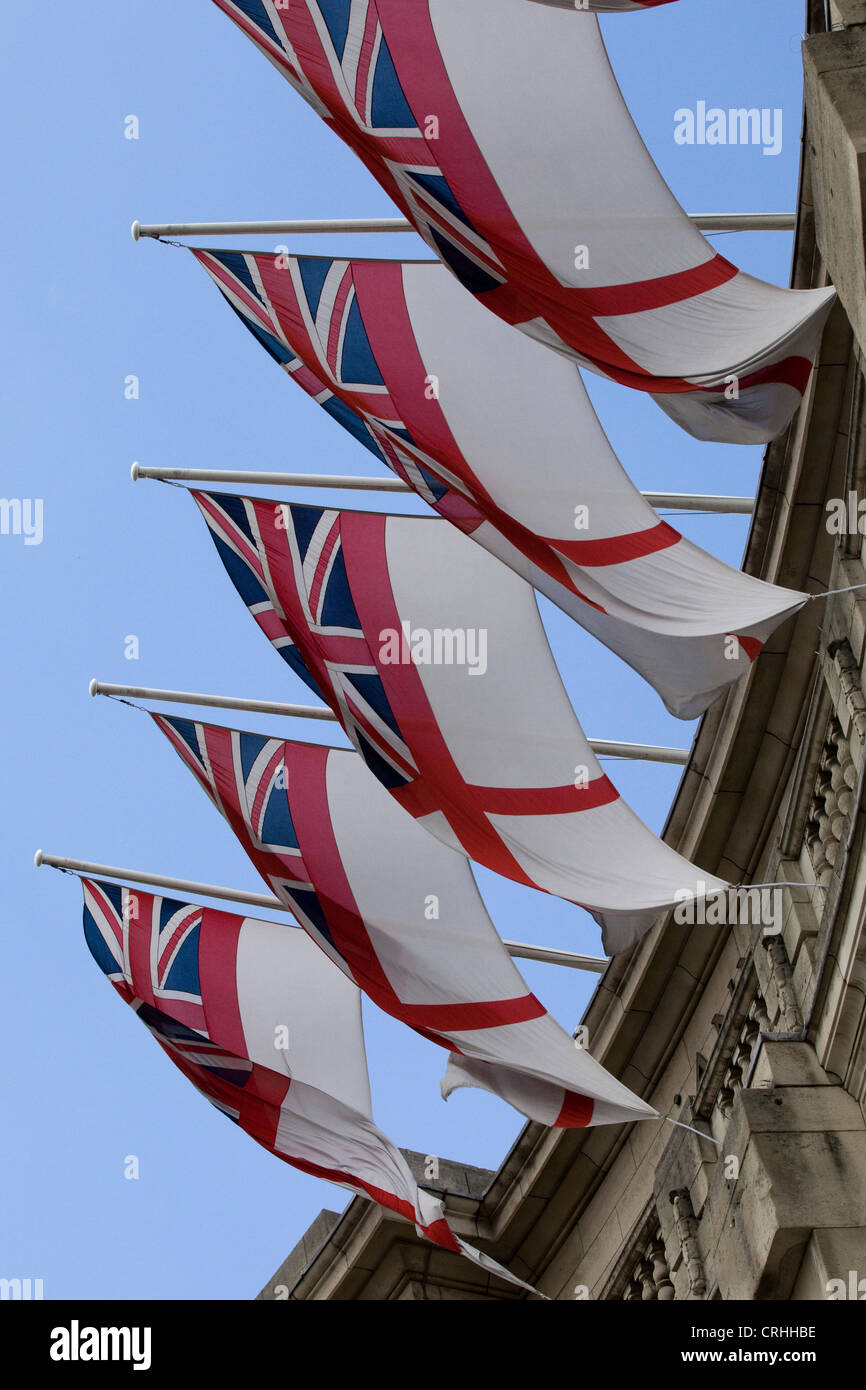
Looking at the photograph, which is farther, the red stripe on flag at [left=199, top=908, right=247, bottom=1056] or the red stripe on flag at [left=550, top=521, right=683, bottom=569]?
the red stripe on flag at [left=199, top=908, right=247, bottom=1056]

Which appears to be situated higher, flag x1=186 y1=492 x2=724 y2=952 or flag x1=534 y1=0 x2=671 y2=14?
flag x1=534 y1=0 x2=671 y2=14

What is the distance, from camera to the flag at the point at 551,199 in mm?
13047

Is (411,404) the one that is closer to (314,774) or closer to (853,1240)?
(314,774)

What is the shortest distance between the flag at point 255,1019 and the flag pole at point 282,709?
2172 mm

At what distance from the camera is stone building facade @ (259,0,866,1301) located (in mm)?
11164

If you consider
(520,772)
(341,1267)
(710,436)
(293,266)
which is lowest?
(341,1267)

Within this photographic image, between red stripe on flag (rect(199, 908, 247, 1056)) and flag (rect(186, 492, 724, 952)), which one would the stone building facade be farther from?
red stripe on flag (rect(199, 908, 247, 1056))

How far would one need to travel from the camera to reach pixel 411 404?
1556 cm

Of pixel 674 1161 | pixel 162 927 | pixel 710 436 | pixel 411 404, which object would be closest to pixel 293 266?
pixel 411 404

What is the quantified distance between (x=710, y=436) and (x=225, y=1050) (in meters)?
7.62

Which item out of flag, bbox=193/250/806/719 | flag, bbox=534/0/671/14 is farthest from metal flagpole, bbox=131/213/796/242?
flag, bbox=534/0/671/14

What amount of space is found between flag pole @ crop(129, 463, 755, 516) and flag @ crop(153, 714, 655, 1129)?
9.04 feet

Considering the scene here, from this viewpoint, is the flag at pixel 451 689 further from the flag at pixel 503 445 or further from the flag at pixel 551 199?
the flag at pixel 551 199
